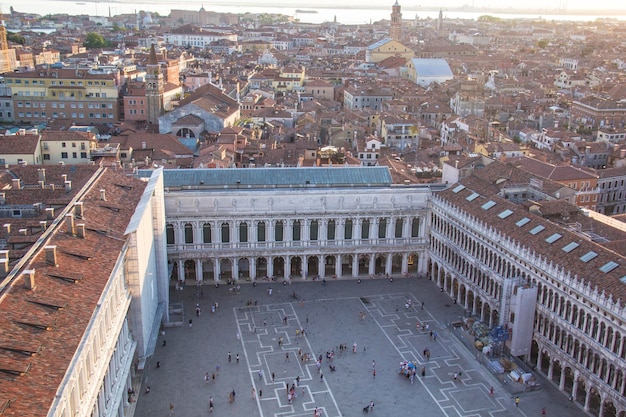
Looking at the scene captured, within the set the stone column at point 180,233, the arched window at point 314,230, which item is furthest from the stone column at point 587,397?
the stone column at point 180,233

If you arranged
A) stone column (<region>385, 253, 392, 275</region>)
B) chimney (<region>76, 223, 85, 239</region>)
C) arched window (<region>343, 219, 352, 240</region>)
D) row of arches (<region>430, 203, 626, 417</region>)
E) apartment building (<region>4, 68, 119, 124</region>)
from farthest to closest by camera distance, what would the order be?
apartment building (<region>4, 68, 119, 124</region>), stone column (<region>385, 253, 392, 275</region>), arched window (<region>343, 219, 352, 240</region>), row of arches (<region>430, 203, 626, 417</region>), chimney (<region>76, 223, 85, 239</region>)

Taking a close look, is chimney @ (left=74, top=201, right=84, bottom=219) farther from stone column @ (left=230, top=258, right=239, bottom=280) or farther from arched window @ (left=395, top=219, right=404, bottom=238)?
arched window @ (left=395, top=219, right=404, bottom=238)

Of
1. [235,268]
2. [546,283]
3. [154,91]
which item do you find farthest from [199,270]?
[154,91]

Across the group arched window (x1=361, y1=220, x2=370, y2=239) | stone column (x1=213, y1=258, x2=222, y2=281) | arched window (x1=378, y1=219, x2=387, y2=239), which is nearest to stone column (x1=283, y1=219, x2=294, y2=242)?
stone column (x1=213, y1=258, x2=222, y2=281)

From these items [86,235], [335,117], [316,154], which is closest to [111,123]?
[335,117]

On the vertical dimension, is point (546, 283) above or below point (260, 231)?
above

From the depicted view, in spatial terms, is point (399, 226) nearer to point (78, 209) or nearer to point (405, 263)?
point (405, 263)
